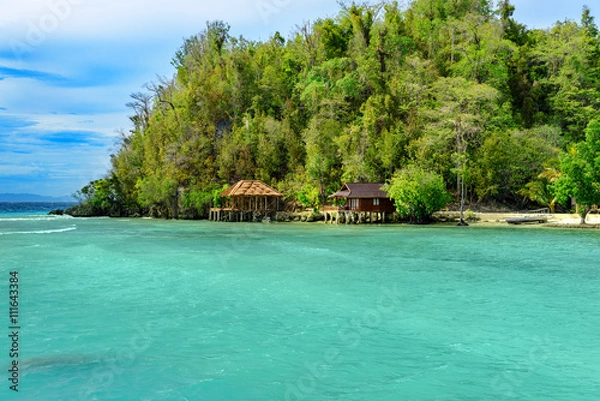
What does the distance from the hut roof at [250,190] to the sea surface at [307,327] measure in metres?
26.3

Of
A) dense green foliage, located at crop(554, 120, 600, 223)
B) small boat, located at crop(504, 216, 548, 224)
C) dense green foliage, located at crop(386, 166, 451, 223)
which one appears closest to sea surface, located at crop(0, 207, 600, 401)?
dense green foliage, located at crop(554, 120, 600, 223)

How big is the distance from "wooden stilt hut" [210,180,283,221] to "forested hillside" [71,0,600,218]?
2760mm

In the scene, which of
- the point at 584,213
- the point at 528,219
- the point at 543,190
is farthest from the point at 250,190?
the point at 584,213

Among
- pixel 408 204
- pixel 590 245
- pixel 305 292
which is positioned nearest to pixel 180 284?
pixel 305 292

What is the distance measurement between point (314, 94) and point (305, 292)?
139ft

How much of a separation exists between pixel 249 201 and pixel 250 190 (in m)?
1.97

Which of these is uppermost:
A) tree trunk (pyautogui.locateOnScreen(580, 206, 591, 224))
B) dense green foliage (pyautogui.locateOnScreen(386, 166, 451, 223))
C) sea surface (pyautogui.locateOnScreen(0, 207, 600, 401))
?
dense green foliage (pyautogui.locateOnScreen(386, 166, 451, 223))

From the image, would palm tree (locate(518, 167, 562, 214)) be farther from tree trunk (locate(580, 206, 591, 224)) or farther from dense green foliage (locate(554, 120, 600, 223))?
dense green foliage (locate(554, 120, 600, 223))

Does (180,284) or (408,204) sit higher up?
(408,204)

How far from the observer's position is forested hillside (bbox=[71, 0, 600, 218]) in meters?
45.8

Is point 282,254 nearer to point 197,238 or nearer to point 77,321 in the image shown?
point 197,238

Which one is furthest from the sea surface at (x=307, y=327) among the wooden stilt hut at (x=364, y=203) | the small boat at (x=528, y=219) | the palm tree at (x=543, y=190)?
the palm tree at (x=543, y=190)

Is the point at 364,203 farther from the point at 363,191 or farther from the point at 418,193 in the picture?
the point at 418,193

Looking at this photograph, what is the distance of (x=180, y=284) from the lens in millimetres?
16531
